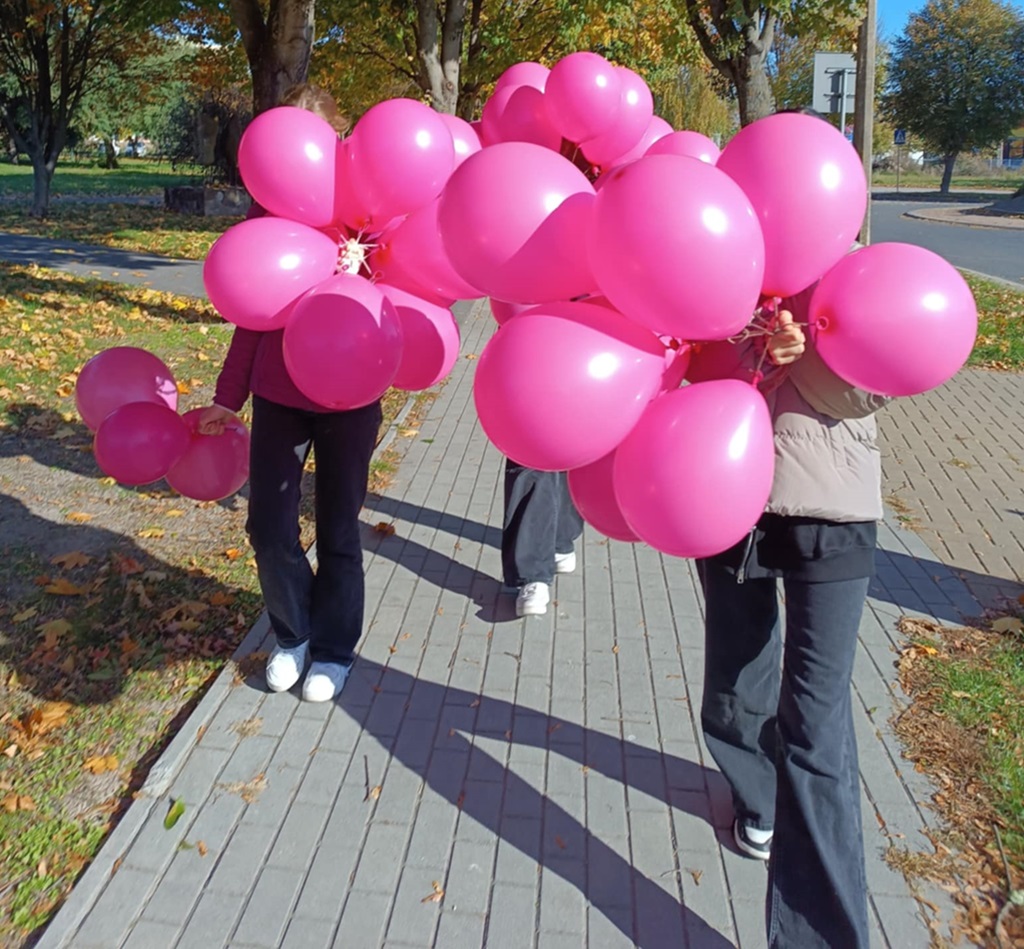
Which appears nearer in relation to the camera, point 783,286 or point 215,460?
point 783,286

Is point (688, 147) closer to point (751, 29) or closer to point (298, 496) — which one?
point (298, 496)

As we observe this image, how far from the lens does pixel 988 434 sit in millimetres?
7352

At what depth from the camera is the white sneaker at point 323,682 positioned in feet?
11.6

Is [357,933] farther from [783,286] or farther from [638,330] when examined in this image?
[783,286]

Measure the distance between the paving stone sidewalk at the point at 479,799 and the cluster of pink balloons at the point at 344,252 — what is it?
125cm

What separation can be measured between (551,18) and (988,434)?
44.5 feet

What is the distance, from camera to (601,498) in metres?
2.40

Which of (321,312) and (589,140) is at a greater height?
(589,140)

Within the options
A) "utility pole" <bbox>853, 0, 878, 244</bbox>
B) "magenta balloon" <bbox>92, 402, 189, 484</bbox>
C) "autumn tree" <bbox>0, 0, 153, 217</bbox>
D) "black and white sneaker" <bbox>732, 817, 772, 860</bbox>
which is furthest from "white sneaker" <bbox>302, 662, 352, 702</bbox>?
"autumn tree" <bbox>0, 0, 153, 217</bbox>

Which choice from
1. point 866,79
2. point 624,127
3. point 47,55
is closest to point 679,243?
point 624,127

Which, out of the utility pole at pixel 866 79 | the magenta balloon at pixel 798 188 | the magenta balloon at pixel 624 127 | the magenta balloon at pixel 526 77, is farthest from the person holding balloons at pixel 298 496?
the utility pole at pixel 866 79

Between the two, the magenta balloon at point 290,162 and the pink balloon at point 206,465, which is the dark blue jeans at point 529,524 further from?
the magenta balloon at point 290,162

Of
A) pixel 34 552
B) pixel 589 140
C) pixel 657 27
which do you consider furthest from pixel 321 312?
pixel 657 27

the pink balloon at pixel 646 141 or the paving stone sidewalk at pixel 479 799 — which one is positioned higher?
the pink balloon at pixel 646 141
